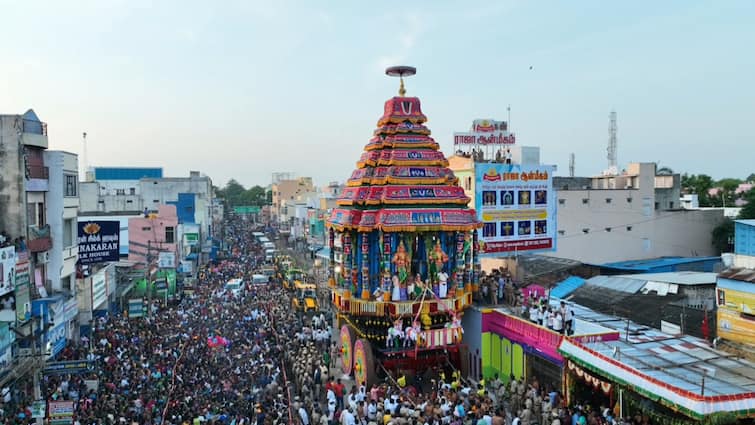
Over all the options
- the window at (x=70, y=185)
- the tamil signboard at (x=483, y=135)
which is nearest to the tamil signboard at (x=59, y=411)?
the window at (x=70, y=185)

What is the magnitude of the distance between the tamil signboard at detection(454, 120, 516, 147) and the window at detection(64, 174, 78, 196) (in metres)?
23.3

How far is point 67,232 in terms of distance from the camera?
2714cm

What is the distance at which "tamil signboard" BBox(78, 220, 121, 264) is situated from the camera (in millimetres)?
29375

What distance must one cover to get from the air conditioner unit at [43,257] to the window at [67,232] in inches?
53.6

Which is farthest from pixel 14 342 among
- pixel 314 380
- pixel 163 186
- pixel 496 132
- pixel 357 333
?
pixel 163 186

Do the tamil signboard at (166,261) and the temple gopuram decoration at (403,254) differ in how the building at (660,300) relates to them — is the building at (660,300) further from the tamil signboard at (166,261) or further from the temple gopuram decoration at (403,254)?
the tamil signboard at (166,261)

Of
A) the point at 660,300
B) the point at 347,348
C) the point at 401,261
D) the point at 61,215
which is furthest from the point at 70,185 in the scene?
the point at 660,300

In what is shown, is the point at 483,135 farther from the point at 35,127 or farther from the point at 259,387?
the point at 35,127

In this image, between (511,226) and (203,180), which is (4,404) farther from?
(203,180)

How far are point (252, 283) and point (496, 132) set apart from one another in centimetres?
2118

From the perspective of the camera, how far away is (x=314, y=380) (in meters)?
21.7

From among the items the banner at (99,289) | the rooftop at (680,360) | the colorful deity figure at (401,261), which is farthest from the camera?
the banner at (99,289)

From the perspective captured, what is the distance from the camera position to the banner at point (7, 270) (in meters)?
19.7

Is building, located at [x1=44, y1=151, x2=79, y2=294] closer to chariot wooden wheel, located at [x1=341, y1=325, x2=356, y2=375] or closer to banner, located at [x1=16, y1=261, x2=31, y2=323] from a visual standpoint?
banner, located at [x1=16, y1=261, x2=31, y2=323]
